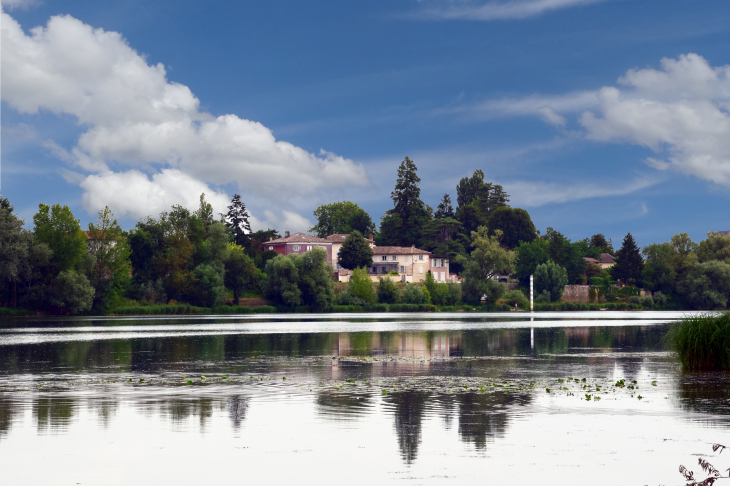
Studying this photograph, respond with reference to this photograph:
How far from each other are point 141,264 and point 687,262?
304 feet

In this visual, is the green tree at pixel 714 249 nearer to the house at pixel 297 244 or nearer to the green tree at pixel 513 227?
the green tree at pixel 513 227

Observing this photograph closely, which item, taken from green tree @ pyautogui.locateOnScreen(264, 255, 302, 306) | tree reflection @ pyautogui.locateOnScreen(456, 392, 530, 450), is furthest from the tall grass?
green tree @ pyautogui.locateOnScreen(264, 255, 302, 306)

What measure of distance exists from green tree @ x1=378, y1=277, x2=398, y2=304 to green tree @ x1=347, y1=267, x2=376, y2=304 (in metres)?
2.15

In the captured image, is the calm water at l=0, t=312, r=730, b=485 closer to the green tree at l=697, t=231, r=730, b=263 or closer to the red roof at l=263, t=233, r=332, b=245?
the green tree at l=697, t=231, r=730, b=263

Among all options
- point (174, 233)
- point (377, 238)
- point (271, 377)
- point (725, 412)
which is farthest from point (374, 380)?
point (377, 238)

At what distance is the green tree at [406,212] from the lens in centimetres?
17350

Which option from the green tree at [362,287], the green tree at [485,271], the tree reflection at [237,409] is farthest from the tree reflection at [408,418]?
the green tree at [485,271]

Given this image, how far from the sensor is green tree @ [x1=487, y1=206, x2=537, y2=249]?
17250 centimetres

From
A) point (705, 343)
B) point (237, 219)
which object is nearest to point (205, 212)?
point (237, 219)

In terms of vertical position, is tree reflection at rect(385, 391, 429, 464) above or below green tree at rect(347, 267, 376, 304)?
below

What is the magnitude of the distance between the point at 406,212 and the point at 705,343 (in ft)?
503

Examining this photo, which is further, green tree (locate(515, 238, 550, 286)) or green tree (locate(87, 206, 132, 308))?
green tree (locate(515, 238, 550, 286))

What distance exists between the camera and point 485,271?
13500 centimetres

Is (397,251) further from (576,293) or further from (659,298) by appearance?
(659,298)
